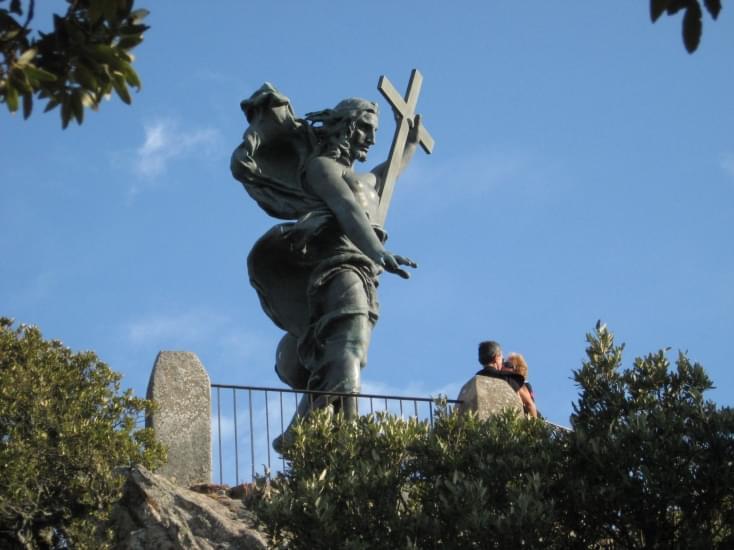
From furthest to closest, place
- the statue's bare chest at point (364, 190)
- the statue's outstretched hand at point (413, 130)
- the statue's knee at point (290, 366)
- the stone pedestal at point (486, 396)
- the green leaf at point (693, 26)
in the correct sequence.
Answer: the statue's outstretched hand at point (413, 130) < the statue's bare chest at point (364, 190) < the statue's knee at point (290, 366) < the stone pedestal at point (486, 396) < the green leaf at point (693, 26)

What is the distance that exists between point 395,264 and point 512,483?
324cm

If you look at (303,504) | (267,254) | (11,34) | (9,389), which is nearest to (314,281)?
(267,254)

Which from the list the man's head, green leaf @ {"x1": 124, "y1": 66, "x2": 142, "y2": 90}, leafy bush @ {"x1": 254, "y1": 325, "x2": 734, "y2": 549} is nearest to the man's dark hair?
the man's head

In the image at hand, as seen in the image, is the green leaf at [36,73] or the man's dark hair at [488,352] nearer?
the green leaf at [36,73]

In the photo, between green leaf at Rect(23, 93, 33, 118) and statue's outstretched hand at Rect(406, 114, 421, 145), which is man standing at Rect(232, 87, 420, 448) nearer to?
statue's outstretched hand at Rect(406, 114, 421, 145)

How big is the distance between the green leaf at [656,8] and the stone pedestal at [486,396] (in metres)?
8.73

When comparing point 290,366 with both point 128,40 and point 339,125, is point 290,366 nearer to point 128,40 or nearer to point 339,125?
point 339,125

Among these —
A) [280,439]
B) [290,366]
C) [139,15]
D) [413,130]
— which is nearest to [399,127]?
[413,130]

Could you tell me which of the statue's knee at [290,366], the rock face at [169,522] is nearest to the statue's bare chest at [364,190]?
the statue's knee at [290,366]

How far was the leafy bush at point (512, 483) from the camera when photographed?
11.8m

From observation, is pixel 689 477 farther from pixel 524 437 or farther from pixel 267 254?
pixel 267 254

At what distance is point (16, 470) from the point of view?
43.2 ft

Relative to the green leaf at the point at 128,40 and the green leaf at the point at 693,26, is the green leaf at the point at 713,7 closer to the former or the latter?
the green leaf at the point at 693,26

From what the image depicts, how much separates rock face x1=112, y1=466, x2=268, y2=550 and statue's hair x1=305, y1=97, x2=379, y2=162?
4246 mm
